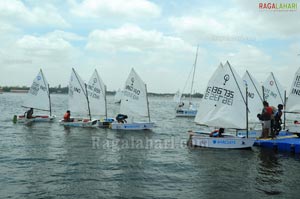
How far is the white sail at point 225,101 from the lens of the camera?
75.4 feet

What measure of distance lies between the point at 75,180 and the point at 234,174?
8.69m

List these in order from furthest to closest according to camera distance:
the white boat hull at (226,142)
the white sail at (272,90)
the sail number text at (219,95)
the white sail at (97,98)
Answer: the white sail at (97,98)
the white sail at (272,90)
the sail number text at (219,95)
the white boat hull at (226,142)

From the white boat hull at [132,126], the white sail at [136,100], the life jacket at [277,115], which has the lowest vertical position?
the white boat hull at [132,126]

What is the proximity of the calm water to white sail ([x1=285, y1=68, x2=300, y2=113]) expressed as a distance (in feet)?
17.2

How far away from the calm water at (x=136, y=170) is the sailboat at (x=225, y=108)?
2.65ft

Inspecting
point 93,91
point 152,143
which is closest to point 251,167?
point 152,143

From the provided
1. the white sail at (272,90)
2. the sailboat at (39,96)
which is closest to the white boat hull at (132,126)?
the sailboat at (39,96)

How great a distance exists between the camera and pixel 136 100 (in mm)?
33656

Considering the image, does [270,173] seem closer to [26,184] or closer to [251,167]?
[251,167]

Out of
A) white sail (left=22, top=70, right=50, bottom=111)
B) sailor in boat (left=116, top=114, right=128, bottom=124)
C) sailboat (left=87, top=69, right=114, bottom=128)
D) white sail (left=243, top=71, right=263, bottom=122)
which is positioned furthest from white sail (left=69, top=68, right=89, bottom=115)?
white sail (left=243, top=71, right=263, bottom=122)

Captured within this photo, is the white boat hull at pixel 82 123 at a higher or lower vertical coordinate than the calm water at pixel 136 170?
higher

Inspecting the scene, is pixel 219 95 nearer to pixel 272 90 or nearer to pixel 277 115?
pixel 277 115

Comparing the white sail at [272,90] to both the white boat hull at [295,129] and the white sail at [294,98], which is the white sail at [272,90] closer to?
the white boat hull at [295,129]

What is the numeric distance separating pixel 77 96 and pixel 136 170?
21753 mm
